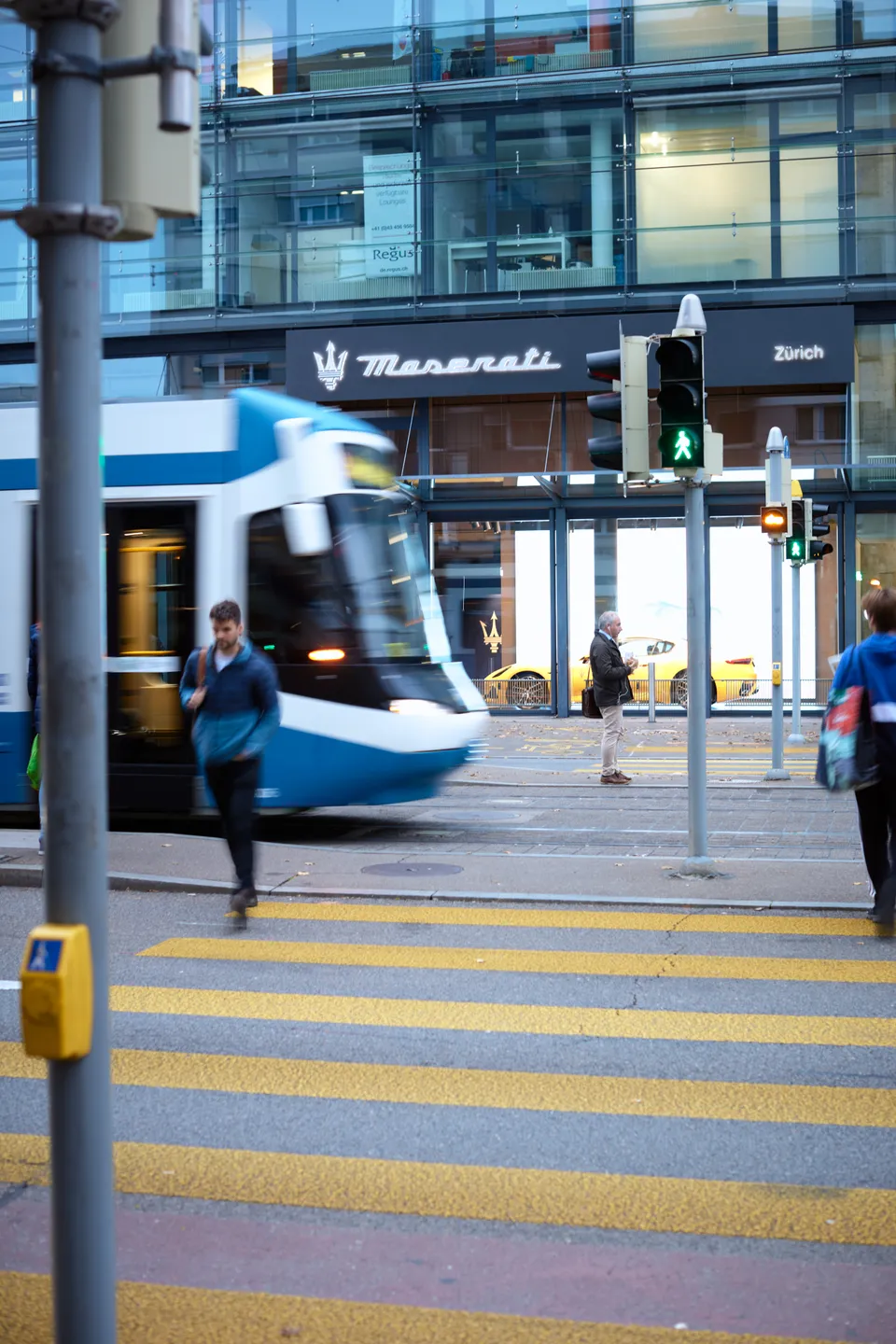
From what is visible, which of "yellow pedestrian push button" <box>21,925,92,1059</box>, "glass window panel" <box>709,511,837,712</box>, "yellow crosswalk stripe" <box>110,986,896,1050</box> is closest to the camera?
"yellow pedestrian push button" <box>21,925,92,1059</box>

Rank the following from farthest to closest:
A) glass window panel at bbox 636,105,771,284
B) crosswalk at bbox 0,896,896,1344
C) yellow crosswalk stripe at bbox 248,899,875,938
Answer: glass window panel at bbox 636,105,771,284, yellow crosswalk stripe at bbox 248,899,875,938, crosswalk at bbox 0,896,896,1344

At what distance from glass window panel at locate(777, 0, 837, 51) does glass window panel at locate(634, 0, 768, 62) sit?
0.31 m

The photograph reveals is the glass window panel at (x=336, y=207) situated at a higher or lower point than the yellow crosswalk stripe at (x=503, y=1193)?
higher

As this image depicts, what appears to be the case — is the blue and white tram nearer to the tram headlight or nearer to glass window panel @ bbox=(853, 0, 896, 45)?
the tram headlight

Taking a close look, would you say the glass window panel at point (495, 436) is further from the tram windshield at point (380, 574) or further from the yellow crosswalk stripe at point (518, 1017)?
the yellow crosswalk stripe at point (518, 1017)

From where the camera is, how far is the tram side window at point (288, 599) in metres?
11.7

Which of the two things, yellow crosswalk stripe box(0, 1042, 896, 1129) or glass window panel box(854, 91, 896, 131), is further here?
glass window panel box(854, 91, 896, 131)

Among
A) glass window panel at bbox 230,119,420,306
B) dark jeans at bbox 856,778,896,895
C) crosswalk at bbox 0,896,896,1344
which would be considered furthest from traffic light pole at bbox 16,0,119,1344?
glass window panel at bbox 230,119,420,306

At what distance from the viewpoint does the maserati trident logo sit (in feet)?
90.0

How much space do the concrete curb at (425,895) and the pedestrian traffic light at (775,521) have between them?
7.98 m

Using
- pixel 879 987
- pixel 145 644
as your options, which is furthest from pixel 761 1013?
pixel 145 644

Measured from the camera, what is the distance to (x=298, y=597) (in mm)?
11766

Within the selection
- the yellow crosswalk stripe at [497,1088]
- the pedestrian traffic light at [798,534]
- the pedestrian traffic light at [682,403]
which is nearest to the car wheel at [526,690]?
the pedestrian traffic light at [798,534]

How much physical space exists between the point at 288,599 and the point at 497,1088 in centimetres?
673
